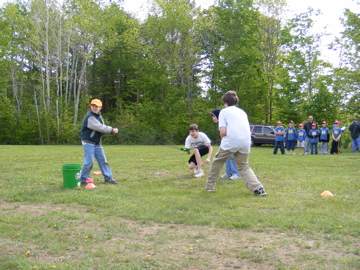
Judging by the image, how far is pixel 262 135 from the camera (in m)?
29.3

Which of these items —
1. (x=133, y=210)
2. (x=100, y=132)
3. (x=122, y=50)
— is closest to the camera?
(x=133, y=210)

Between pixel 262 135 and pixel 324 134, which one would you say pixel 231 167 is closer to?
pixel 324 134

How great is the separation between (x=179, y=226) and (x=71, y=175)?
368 centimetres

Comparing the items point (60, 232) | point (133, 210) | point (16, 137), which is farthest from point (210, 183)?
point (16, 137)

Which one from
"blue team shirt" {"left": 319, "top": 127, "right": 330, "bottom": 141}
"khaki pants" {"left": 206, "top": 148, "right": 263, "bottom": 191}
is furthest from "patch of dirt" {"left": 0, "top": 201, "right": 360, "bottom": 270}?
"blue team shirt" {"left": 319, "top": 127, "right": 330, "bottom": 141}

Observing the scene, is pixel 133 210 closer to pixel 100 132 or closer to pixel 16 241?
pixel 16 241

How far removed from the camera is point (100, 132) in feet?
28.0

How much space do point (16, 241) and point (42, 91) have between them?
112 ft

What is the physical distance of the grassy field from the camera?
3.93m

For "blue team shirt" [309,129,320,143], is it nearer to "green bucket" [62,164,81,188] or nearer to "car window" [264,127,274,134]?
"car window" [264,127,274,134]

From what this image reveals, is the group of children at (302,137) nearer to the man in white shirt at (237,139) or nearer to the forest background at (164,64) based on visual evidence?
the forest background at (164,64)

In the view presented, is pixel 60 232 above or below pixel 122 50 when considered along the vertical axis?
below

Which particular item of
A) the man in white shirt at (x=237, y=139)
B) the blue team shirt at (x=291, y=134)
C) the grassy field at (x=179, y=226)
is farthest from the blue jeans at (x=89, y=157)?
the blue team shirt at (x=291, y=134)

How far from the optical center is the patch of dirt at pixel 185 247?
387 centimetres
